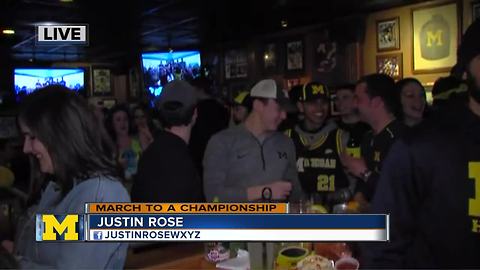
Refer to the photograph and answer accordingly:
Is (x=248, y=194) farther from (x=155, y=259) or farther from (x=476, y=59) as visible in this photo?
(x=476, y=59)

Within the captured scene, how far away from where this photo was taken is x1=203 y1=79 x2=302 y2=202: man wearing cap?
1133mm

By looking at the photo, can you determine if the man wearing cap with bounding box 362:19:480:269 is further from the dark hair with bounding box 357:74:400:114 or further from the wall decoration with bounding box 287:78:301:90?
the wall decoration with bounding box 287:78:301:90

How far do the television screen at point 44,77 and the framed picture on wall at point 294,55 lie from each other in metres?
0.49

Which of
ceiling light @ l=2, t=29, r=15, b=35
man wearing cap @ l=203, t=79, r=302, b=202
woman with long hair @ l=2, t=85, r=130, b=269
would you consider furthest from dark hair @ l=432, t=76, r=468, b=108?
ceiling light @ l=2, t=29, r=15, b=35

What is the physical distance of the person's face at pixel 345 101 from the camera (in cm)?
118

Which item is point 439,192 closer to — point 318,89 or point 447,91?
point 447,91

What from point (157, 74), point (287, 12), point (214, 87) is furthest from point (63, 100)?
point (287, 12)

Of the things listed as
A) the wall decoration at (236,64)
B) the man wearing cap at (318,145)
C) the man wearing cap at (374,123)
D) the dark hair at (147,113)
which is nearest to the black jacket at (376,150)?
the man wearing cap at (374,123)

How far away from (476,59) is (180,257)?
2.09 feet

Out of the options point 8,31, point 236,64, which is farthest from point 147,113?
point 8,31

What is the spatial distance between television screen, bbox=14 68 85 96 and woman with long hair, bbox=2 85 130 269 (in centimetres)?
19

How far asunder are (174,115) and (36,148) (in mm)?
361

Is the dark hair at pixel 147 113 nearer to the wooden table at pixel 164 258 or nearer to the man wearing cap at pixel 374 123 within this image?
the wooden table at pixel 164 258

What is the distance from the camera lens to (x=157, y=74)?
106 centimetres
